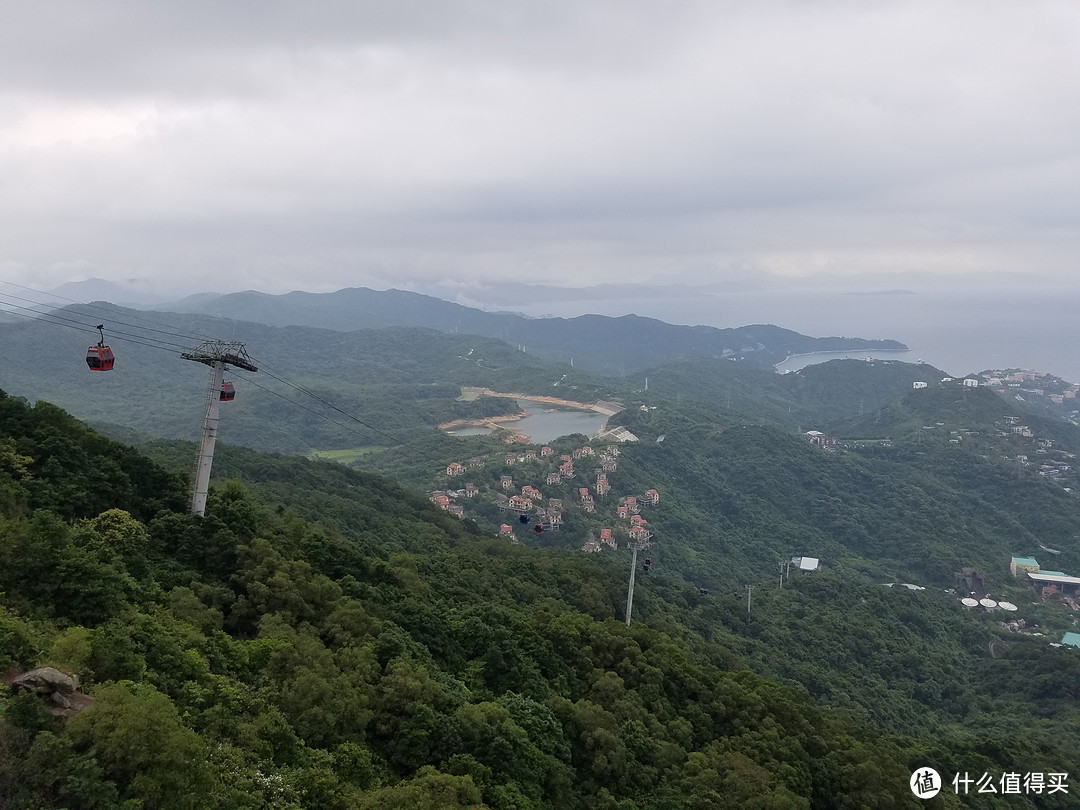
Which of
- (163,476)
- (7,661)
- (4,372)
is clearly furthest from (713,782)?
(4,372)

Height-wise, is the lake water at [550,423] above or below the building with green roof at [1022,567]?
above

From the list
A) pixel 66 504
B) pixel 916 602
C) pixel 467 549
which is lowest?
pixel 916 602

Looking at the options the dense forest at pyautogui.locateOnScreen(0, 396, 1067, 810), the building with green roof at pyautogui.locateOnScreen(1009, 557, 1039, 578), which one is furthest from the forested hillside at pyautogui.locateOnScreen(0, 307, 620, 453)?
the building with green roof at pyautogui.locateOnScreen(1009, 557, 1039, 578)

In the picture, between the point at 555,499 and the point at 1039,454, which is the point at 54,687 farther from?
the point at 1039,454

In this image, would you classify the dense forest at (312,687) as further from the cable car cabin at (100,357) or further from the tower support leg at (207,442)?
the cable car cabin at (100,357)

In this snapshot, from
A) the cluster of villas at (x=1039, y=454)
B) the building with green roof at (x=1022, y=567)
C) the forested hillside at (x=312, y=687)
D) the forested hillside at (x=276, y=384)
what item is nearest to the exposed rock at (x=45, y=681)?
the forested hillside at (x=312, y=687)

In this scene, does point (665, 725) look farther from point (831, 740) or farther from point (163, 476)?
point (163, 476)
